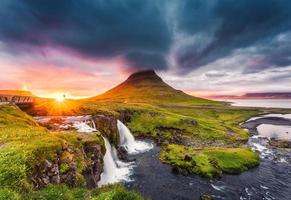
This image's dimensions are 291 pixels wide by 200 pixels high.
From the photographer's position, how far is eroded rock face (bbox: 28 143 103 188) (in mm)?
21828

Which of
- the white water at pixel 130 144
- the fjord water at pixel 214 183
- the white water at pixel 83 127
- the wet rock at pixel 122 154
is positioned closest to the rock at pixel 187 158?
the fjord water at pixel 214 183

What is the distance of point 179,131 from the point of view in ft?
317

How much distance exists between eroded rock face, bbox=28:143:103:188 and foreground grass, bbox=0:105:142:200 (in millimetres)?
121

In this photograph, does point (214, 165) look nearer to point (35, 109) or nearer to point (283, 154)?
point (283, 154)

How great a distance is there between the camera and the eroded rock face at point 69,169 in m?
21.8

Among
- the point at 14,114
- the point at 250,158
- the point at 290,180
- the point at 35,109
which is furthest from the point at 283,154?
the point at 35,109

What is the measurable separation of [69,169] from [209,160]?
39.8 m

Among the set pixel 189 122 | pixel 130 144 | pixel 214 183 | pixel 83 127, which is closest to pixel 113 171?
pixel 83 127

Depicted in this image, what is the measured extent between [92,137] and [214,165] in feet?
102

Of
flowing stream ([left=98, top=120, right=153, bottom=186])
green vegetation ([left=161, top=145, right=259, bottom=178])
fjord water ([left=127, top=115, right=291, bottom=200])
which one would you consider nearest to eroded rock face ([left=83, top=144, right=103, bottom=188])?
flowing stream ([left=98, top=120, right=153, bottom=186])

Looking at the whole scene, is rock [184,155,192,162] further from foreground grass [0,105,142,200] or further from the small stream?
foreground grass [0,105,142,200]

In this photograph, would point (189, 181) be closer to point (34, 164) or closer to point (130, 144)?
point (130, 144)

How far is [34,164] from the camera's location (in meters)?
21.8

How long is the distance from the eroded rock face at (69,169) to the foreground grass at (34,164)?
0.12 metres
